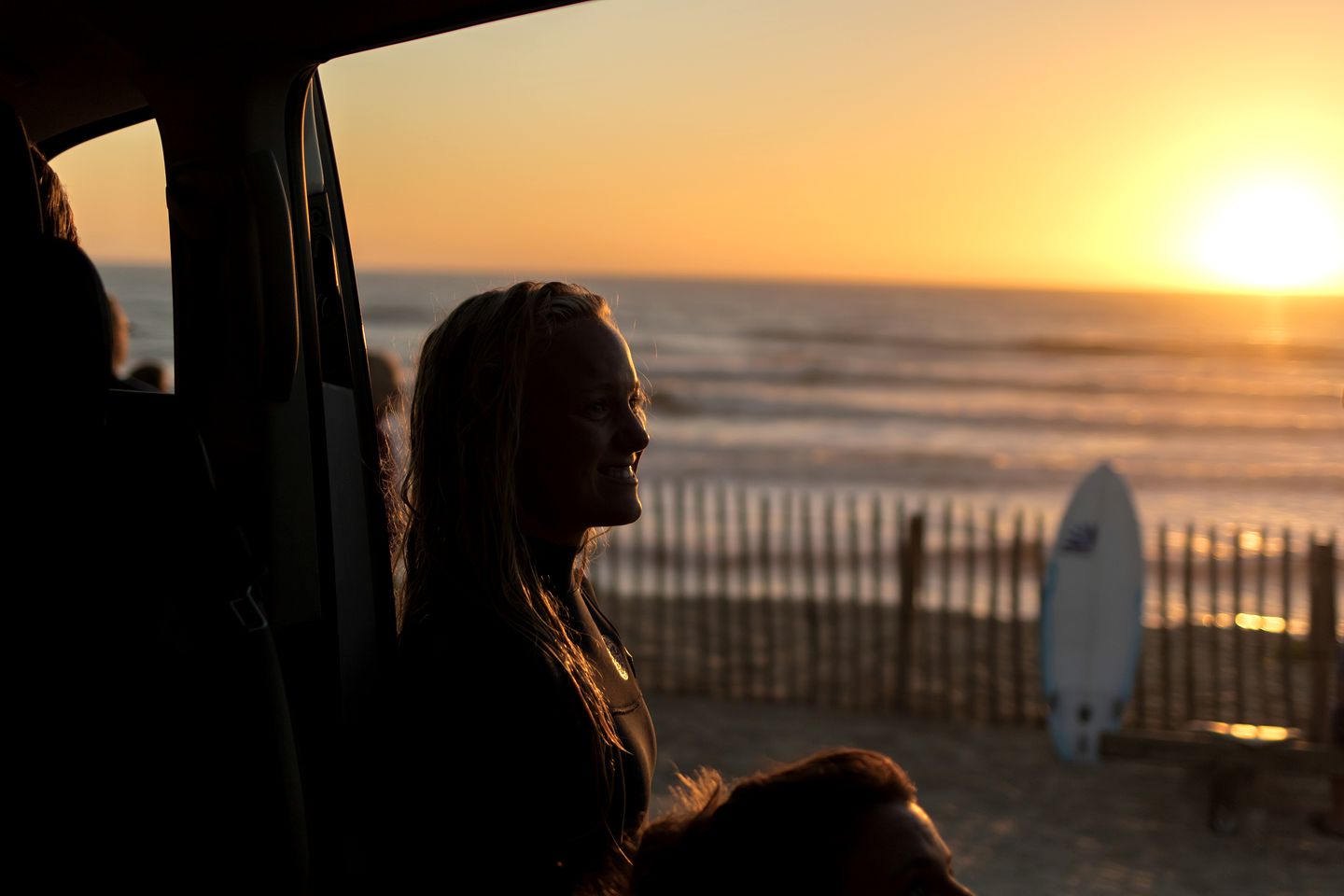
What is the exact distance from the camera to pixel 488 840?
145 cm

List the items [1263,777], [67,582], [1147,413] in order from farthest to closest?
[1147,413], [1263,777], [67,582]

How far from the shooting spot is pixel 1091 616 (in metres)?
7.41

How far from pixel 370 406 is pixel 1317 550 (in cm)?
632

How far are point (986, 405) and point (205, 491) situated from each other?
28647mm

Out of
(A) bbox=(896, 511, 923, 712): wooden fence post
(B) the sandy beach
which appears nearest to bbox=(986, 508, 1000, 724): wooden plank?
(B) the sandy beach

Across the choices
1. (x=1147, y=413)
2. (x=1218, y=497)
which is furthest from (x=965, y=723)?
(x=1147, y=413)

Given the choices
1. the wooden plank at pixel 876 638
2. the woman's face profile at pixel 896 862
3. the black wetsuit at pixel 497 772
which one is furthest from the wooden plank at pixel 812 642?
the woman's face profile at pixel 896 862

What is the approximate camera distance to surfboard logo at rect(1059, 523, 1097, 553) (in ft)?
25.2

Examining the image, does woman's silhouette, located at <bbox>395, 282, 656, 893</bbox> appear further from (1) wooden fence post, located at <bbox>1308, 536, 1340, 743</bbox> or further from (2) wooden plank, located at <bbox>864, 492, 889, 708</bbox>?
(2) wooden plank, located at <bbox>864, 492, 889, 708</bbox>

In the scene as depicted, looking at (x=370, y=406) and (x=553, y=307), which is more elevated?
(x=553, y=307)

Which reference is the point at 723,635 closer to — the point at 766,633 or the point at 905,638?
the point at 766,633

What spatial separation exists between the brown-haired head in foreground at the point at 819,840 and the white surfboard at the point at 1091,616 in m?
5.97

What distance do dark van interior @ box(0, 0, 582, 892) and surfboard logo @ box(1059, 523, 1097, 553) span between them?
6595mm

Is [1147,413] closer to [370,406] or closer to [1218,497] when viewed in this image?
[1218,497]
